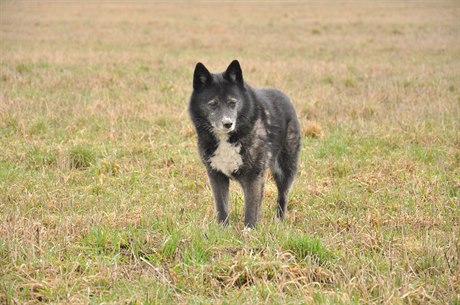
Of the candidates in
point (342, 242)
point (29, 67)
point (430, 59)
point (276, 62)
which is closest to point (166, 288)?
point (342, 242)

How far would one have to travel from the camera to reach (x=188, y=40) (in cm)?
2595

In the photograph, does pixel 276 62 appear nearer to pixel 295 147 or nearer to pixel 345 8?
pixel 295 147

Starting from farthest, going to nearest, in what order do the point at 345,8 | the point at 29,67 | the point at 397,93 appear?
the point at 345,8
the point at 29,67
the point at 397,93

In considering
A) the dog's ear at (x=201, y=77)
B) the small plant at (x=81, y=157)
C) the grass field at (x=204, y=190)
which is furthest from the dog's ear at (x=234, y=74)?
the small plant at (x=81, y=157)

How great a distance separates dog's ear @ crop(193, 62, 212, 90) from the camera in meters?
5.73

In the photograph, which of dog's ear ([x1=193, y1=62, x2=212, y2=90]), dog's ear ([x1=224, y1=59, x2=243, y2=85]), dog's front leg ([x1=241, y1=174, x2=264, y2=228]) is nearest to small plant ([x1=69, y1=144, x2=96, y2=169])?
dog's ear ([x1=193, y1=62, x2=212, y2=90])

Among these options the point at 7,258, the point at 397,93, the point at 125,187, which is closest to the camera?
the point at 7,258

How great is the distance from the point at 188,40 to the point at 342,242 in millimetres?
22386

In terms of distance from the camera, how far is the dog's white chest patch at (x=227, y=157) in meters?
5.63

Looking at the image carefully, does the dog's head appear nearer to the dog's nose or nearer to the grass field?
the dog's nose

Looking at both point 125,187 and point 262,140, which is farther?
point 125,187

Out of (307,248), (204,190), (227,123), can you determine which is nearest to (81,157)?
(204,190)

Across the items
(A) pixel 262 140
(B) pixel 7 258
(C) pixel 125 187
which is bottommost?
(C) pixel 125 187

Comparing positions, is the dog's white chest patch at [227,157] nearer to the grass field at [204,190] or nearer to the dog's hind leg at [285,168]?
the grass field at [204,190]
